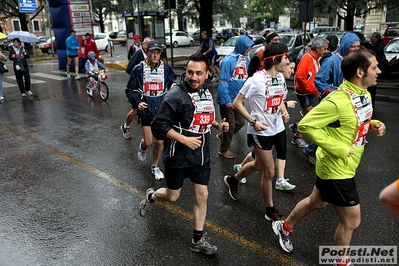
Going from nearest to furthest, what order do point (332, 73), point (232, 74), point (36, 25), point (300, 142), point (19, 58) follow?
point (332, 73)
point (232, 74)
point (300, 142)
point (19, 58)
point (36, 25)

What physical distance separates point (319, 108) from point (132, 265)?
213 cm

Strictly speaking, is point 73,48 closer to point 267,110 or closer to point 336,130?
point 267,110

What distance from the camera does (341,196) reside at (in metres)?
2.81

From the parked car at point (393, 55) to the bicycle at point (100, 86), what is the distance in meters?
9.51

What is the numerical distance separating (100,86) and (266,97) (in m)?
8.23

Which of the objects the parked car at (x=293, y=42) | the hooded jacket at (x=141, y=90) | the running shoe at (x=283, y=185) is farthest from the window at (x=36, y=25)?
the running shoe at (x=283, y=185)

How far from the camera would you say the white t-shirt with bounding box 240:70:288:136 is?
383cm

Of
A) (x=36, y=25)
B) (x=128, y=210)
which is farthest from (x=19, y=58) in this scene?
(x=36, y=25)

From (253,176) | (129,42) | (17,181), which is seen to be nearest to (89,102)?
(17,181)

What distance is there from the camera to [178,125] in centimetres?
322

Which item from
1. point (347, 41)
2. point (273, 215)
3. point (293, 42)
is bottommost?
point (273, 215)

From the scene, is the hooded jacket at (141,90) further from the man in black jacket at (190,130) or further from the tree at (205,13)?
the tree at (205,13)

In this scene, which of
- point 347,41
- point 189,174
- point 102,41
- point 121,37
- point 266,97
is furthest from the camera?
point 121,37

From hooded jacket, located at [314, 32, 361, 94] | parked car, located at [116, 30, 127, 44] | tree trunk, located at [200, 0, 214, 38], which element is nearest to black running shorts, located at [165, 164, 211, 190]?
hooded jacket, located at [314, 32, 361, 94]
